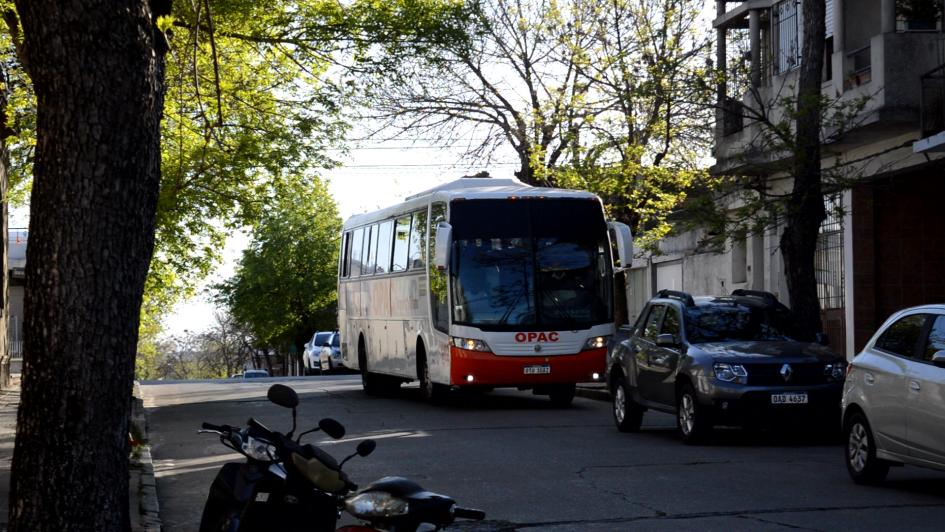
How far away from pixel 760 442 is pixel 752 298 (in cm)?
186

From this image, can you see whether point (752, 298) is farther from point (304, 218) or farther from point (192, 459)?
point (304, 218)

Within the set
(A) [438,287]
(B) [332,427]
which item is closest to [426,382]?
(A) [438,287]

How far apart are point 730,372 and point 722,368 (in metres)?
0.10

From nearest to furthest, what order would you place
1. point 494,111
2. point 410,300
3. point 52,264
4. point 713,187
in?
point 52,264
point 410,300
point 713,187
point 494,111

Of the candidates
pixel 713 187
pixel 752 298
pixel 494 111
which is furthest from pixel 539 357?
pixel 494 111

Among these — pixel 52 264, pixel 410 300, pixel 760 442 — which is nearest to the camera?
pixel 52 264

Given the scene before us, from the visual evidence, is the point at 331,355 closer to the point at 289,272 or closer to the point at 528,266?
the point at 289,272

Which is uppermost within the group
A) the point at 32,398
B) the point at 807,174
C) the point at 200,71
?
the point at 200,71

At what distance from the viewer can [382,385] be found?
92.9 feet

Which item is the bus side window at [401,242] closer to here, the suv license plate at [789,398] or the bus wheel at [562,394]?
the bus wheel at [562,394]

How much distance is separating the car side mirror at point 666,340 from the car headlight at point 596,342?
17.3 ft

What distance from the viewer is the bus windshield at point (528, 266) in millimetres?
21953

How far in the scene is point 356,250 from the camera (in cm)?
2923

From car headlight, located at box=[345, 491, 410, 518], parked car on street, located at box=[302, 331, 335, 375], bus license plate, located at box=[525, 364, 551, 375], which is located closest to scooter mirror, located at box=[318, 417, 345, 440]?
car headlight, located at box=[345, 491, 410, 518]
